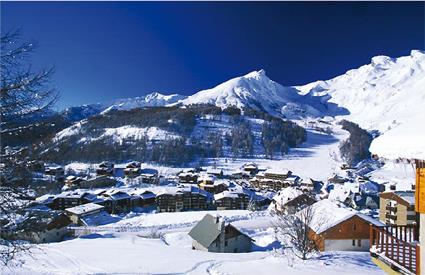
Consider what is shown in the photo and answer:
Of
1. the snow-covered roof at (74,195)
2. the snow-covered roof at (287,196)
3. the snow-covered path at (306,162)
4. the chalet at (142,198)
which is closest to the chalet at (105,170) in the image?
the snow-covered roof at (74,195)

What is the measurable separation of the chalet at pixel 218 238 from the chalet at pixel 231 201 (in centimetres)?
3542

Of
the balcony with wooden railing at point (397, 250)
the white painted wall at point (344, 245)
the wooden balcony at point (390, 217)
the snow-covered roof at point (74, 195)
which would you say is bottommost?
the snow-covered roof at point (74, 195)

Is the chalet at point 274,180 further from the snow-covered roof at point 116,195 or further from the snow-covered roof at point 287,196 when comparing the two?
the snow-covered roof at point 116,195

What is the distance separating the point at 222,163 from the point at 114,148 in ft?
163

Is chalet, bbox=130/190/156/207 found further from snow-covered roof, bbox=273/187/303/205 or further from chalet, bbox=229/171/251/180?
chalet, bbox=229/171/251/180

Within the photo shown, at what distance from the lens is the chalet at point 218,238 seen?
37.3m

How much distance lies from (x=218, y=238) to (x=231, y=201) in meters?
38.4

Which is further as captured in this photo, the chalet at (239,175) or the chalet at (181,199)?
the chalet at (239,175)

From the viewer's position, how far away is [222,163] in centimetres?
15075

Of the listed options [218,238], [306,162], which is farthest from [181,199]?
[306,162]

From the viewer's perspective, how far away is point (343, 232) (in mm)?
31312

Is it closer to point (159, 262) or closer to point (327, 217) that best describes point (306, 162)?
point (327, 217)

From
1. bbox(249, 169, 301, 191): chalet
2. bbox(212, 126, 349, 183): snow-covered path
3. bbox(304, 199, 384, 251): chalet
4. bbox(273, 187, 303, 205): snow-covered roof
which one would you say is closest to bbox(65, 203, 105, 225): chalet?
bbox(273, 187, 303, 205): snow-covered roof

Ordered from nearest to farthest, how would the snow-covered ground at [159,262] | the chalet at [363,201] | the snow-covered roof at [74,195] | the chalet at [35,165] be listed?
the chalet at [35,165], the snow-covered ground at [159,262], the chalet at [363,201], the snow-covered roof at [74,195]
